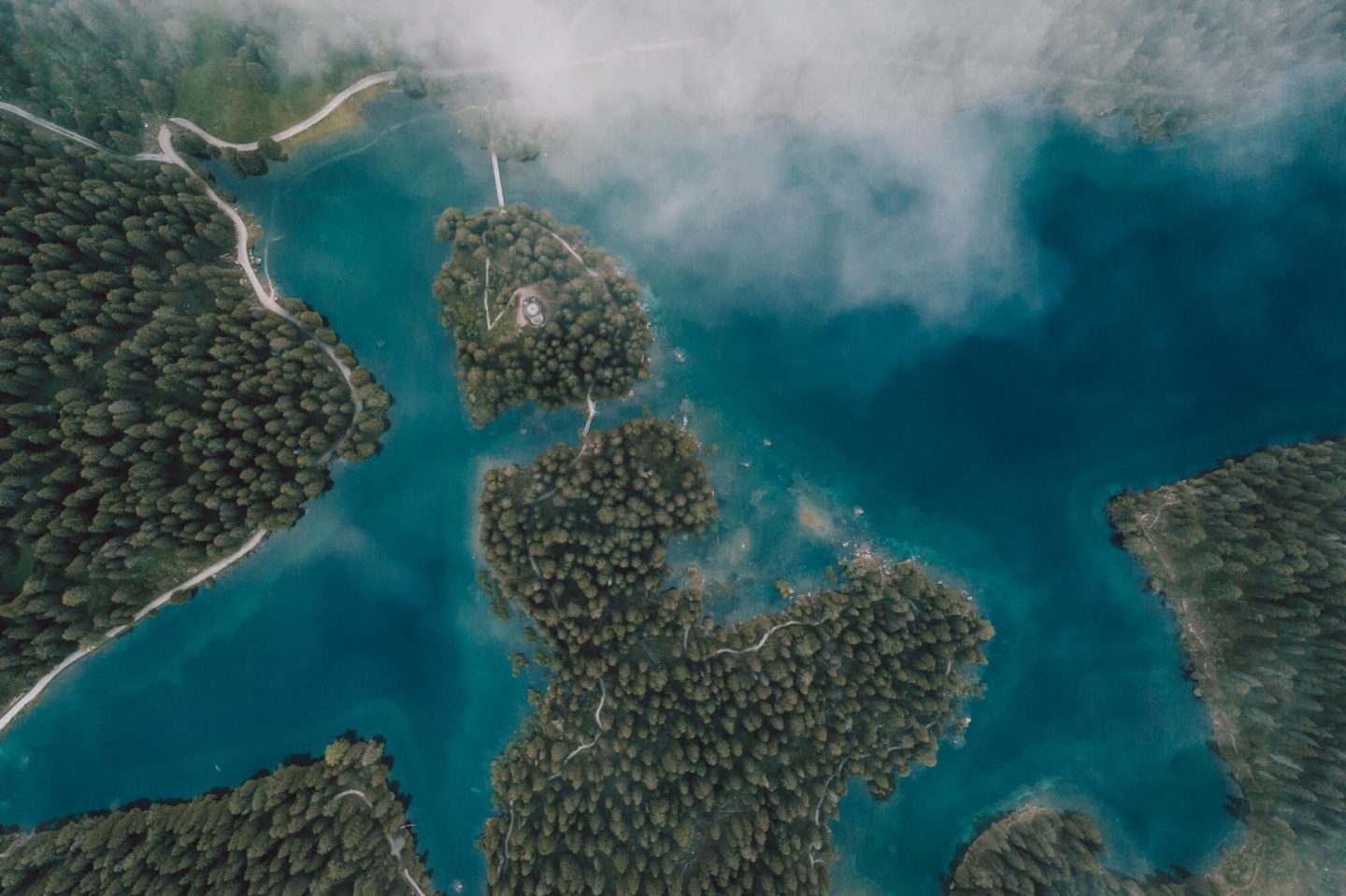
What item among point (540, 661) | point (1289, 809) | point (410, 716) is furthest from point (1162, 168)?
point (410, 716)

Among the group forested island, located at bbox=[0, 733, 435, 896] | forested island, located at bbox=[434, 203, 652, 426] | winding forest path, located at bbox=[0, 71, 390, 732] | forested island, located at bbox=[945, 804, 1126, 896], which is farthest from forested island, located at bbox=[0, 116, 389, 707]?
forested island, located at bbox=[945, 804, 1126, 896]

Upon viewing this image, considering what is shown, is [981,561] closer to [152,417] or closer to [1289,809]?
[1289,809]

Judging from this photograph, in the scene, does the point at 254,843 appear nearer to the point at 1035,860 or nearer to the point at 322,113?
the point at 322,113

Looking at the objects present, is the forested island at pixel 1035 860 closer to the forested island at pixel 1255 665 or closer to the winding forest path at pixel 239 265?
the forested island at pixel 1255 665

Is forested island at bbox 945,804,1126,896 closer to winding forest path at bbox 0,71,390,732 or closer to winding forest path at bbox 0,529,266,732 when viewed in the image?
winding forest path at bbox 0,71,390,732

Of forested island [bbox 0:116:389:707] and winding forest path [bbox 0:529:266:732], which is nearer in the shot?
forested island [bbox 0:116:389:707]

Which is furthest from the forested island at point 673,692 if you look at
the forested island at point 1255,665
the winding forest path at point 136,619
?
the winding forest path at point 136,619
